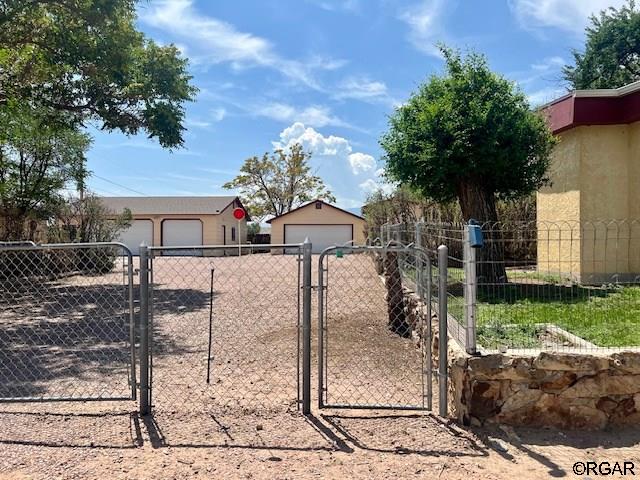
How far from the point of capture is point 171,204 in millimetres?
34875

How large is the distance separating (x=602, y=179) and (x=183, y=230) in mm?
27320

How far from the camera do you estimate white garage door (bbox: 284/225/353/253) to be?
32.8 meters

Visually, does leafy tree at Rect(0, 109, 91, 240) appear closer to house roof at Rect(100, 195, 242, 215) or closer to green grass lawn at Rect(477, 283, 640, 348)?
green grass lawn at Rect(477, 283, 640, 348)

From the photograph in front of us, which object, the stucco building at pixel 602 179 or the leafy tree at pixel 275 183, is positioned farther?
the leafy tree at pixel 275 183

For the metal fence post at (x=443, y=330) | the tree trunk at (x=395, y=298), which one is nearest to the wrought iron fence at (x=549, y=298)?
the metal fence post at (x=443, y=330)

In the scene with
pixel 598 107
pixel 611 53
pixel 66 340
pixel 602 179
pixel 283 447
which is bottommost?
pixel 283 447

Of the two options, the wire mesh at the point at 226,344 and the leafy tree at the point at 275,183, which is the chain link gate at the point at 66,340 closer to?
the wire mesh at the point at 226,344

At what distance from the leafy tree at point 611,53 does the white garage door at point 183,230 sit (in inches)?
895

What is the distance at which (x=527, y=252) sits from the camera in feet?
49.4

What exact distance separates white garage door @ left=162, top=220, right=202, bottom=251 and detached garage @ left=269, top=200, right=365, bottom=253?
4.79 meters

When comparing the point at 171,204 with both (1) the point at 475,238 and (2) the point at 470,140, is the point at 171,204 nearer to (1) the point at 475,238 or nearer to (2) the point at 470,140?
(2) the point at 470,140

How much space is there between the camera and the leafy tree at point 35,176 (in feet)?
49.8

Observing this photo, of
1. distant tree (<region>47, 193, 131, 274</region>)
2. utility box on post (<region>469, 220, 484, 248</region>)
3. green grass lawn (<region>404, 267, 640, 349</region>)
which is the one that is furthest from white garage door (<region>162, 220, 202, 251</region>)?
utility box on post (<region>469, 220, 484, 248</region>)

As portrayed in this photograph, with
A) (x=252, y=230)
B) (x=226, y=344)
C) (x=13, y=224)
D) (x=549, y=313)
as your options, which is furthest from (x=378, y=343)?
(x=252, y=230)
